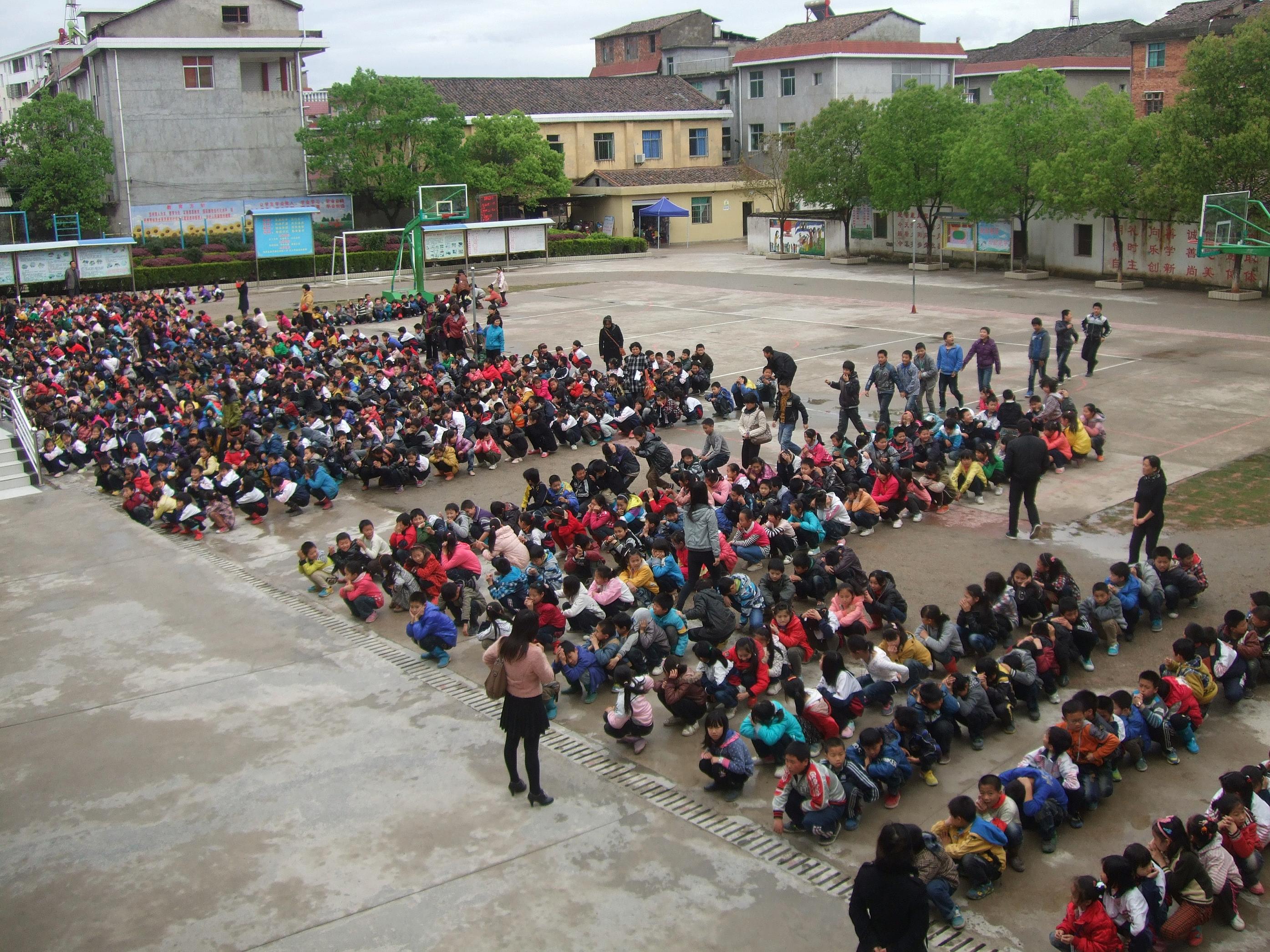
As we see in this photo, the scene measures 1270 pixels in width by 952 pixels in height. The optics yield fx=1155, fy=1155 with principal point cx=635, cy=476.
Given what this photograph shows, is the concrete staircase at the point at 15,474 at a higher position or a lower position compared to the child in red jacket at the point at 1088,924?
higher

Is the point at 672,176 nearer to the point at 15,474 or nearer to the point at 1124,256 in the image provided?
the point at 1124,256

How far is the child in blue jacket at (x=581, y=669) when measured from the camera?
32.3 feet

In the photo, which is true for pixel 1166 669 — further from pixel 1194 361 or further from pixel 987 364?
pixel 1194 361

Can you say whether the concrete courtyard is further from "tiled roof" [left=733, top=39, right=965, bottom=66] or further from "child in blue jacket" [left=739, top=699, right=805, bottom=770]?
"tiled roof" [left=733, top=39, right=965, bottom=66]

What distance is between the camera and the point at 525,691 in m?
7.98

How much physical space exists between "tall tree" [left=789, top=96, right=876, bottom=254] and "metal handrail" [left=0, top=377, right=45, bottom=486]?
31.5m

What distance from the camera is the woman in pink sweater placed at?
25.8ft

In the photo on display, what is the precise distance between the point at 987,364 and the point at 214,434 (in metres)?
12.6

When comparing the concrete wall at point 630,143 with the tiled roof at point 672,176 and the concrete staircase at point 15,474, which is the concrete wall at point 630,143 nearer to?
the tiled roof at point 672,176

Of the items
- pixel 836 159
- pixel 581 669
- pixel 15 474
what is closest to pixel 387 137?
pixel 836 159

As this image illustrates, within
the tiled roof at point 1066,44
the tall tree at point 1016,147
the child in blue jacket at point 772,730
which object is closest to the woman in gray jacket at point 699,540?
the child in blue jacket at point 772,730

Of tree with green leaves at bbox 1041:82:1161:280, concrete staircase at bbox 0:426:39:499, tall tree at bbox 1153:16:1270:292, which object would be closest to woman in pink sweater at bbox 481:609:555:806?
concrete staircase at bbox 0:426:39:499

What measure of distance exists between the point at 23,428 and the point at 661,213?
41.5 m

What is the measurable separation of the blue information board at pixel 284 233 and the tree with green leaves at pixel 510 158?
34.9 ft
